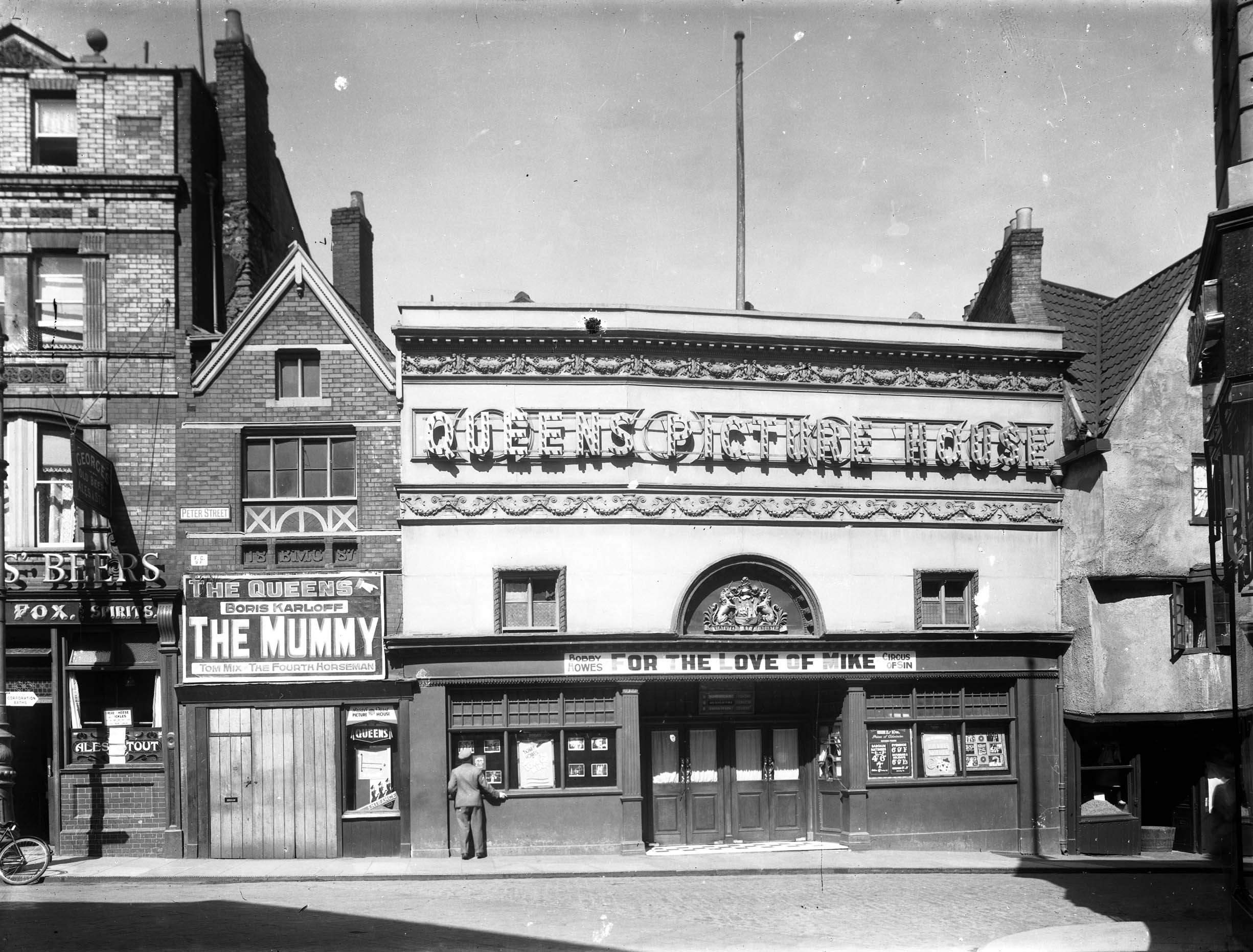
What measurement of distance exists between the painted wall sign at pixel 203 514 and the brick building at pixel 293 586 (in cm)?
2

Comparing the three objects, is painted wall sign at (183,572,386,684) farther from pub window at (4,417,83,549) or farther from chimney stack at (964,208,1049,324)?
chimney stack at (964,208,1049,324)

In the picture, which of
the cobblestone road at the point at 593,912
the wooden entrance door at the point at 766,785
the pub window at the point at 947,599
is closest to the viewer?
the cobblestone road at the point at 593,912

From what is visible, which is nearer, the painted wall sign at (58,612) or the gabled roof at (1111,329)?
the painted wall sign at (58,612)

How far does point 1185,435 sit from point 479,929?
15.0 metres

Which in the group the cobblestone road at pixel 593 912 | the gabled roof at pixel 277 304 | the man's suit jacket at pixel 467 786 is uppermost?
the gabled roof at pixel 277 304

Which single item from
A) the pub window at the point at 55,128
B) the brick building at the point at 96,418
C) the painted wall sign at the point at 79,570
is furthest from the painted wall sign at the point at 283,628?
the pub window at the point at 55,128

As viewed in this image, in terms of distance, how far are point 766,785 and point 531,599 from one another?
18.4 feet

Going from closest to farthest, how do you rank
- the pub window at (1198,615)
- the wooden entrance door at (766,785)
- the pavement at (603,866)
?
the pavement at (603,866), the pub window at (1198,615), the wooden entrance door at (766,785)

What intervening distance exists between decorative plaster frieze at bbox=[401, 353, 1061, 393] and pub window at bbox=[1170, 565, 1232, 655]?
13.9ft

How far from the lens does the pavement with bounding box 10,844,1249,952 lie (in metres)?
18.0

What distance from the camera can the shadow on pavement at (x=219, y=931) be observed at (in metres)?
13.3

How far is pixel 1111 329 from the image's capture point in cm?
2450

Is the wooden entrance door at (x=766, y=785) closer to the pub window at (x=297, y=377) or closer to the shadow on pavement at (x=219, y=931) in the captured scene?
the shadow on pavement at (x=219, y=931)

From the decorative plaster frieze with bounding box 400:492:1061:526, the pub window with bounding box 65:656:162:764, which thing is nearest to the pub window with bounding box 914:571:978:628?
the decorative plaster frieze with bounding box 400:492:1061:526
